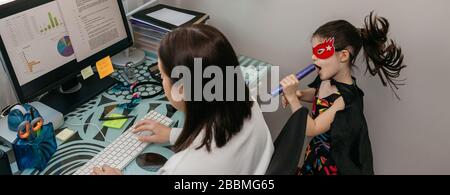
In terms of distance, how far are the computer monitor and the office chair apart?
0.83 meters

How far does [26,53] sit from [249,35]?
0.96 meters

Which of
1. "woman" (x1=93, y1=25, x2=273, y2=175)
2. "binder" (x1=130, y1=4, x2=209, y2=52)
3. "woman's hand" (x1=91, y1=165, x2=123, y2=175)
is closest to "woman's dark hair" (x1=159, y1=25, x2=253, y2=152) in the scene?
"woman" (x1=93, y1=25, x2=273, y2=175)

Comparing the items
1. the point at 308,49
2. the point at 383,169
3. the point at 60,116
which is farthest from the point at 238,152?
the point at 383,169

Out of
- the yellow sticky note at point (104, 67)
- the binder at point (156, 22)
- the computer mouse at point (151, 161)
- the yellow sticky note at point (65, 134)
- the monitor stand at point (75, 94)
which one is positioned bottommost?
the computer mouse at point (151, 161)

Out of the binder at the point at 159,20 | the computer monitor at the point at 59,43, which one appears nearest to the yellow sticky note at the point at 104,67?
the computer monitor at the point at 59,43

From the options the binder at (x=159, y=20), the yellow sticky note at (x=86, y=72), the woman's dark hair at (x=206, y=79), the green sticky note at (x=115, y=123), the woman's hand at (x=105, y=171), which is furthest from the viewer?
the binder at (x=159, y=20)

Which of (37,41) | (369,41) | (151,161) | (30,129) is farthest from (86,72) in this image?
(369,41)

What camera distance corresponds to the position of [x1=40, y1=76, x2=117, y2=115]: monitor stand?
142 cm

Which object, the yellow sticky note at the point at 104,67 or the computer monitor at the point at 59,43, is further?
the yellow sticky note at the point at 104,67

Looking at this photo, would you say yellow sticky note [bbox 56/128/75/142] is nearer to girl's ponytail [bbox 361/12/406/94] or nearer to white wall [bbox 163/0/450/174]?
white wall [bbox 163/0/450/174]

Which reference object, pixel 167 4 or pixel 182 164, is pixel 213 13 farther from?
pixel 182 164

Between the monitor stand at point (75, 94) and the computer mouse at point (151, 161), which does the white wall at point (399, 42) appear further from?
the computer mouse at point (151, 161)

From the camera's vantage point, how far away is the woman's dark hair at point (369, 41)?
1.27m

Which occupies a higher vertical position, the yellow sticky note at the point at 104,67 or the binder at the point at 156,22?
the binder at the point at 156,22
